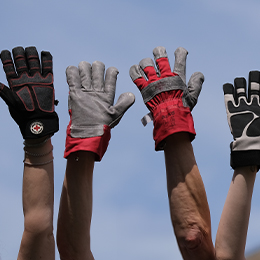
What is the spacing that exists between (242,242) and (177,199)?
2.40ft

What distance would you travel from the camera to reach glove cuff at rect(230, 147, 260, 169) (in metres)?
5.53

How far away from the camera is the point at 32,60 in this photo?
587cm

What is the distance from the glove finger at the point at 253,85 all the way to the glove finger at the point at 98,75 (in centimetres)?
151

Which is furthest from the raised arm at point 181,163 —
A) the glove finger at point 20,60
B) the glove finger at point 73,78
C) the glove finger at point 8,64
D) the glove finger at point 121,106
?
the glove finger at point 8,64

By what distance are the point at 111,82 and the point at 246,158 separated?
1.57 meters

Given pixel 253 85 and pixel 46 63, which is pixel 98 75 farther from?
pixel 253 85

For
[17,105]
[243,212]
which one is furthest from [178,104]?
[17,105]

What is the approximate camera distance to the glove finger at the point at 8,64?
578cm

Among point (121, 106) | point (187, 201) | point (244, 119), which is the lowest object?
point (187, 201)

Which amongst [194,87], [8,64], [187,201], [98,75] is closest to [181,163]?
[187,201]

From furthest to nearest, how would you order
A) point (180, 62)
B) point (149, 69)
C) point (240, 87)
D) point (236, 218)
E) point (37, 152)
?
point (180, 62)
point (149, 69)
point (240, 87)
point (37, 152)
point (236, 218)

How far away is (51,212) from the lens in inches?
218

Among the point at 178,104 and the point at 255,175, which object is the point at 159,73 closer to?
the point at 178,104

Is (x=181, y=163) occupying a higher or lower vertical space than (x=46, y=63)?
lower
